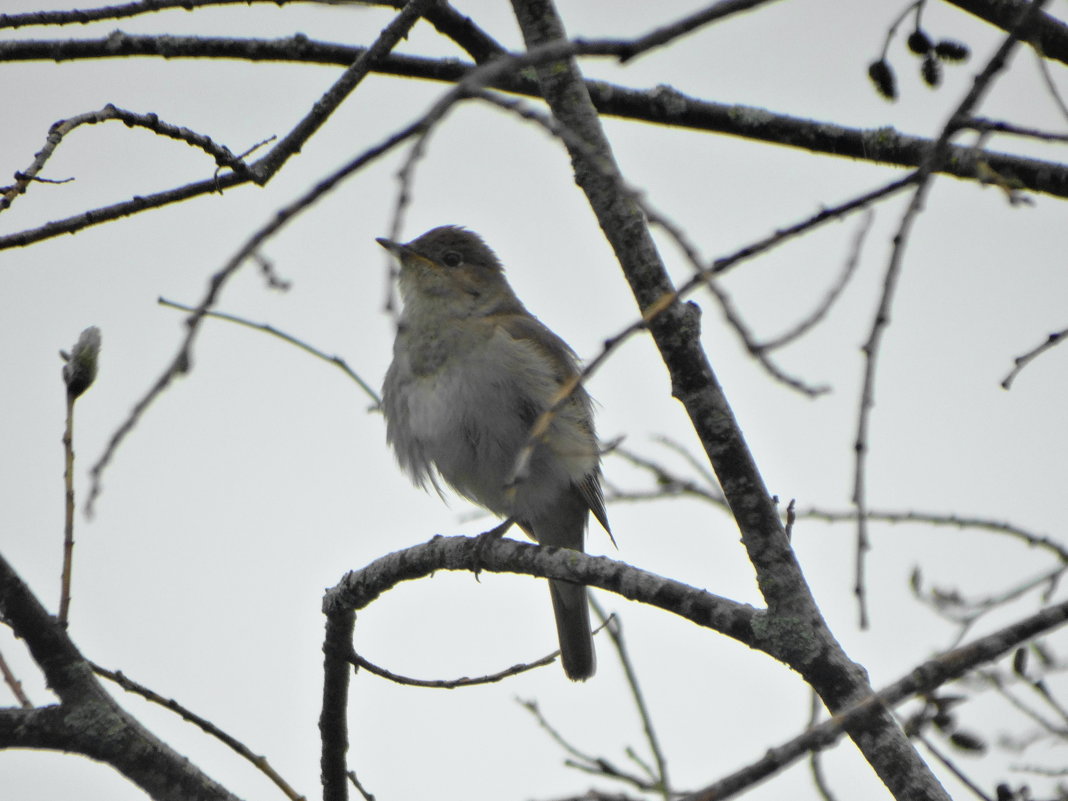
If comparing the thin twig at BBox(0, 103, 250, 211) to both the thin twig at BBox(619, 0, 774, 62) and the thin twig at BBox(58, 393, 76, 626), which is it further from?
the thin twig at BBox(619, 0, 774, 62)

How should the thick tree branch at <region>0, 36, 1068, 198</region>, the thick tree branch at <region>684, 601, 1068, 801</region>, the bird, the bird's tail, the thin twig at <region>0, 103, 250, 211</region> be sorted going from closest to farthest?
the thick tree branch at <region>684, 601, 1068, 801</region>, the thin twig at <region>0, 103, 250, 211</region>, the thick tree branch at <region>0, 36, 1068, 198</region>, the bird, the bird's tail

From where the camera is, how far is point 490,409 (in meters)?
5.87

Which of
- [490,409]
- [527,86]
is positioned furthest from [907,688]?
[490,409]

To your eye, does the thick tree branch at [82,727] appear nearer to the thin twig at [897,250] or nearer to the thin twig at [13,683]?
the thin twig at [13,683]

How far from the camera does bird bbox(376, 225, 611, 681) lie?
5.91 metres

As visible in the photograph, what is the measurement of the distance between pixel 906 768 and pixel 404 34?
219cm

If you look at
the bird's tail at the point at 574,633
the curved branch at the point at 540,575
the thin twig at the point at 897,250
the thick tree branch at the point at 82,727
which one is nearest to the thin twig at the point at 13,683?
the thick tree branch at the point at 82,727

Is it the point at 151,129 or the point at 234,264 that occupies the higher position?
the point at 151,129

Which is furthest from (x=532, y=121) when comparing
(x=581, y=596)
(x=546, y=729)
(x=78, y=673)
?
(x=581, y=596)

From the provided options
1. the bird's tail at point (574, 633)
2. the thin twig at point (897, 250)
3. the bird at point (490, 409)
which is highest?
the bird at point (490, 409)

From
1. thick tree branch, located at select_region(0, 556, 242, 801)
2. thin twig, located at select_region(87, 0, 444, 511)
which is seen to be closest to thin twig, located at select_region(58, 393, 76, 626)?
thick tree branch, located at select_region(0, 556, 242, 801)

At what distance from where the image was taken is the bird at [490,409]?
591cm

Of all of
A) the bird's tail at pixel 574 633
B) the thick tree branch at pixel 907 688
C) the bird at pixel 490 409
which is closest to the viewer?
the thick tree branch at pixel 907 688

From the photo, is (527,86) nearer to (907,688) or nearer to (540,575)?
(540,575)
